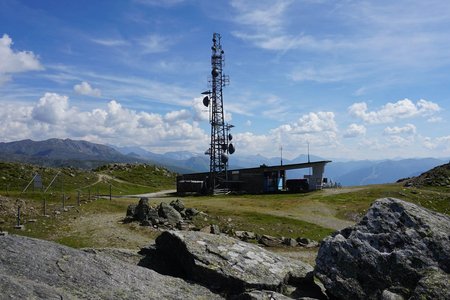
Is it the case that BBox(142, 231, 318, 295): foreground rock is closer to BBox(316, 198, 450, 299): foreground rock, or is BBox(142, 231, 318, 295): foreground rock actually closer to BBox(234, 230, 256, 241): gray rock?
BBox(316, 198, 450, 299): foreground rock

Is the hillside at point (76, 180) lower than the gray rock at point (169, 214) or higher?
higher

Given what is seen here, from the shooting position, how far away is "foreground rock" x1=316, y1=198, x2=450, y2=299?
45.5 feet

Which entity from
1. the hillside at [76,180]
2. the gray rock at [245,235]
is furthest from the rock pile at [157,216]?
the hillside at [76,180]

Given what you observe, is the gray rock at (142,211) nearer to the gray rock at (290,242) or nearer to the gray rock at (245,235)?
the gray rock at (245,235)

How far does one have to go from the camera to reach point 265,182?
8344 cm

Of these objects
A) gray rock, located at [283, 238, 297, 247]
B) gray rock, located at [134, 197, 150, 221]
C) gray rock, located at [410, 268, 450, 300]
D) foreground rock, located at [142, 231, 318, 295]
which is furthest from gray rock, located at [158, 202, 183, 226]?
gray rock, located at [410, 268, 450, 300]

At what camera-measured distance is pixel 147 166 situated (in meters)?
122

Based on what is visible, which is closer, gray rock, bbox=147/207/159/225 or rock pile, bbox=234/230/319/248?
rock pile, bbox=234/230/319/248

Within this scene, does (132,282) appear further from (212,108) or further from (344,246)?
(212,108)

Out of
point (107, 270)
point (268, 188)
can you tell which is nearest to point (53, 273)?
point (107, 270)

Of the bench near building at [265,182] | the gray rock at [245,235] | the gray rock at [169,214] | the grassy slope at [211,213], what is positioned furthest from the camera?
the bench near building at [265,182]

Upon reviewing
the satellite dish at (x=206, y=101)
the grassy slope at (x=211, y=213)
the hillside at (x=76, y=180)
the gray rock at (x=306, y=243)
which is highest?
the satellite dish at (x=206, y=101)

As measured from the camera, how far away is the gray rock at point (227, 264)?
15242mm

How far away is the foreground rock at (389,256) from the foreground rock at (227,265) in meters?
1.56
